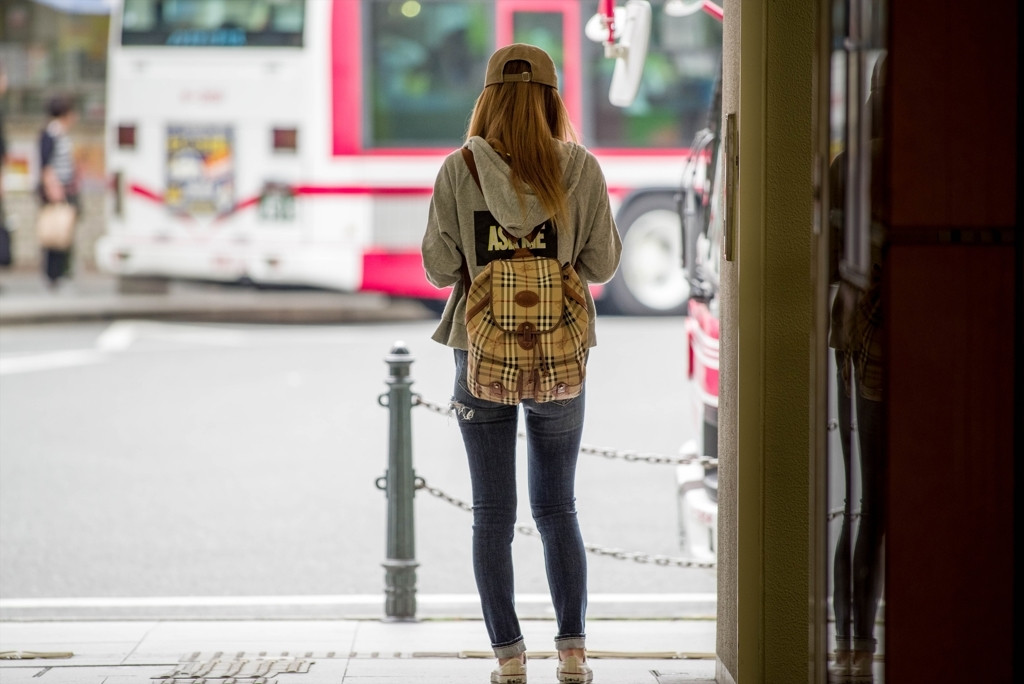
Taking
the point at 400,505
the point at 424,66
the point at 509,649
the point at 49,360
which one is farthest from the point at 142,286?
the point at 509,649

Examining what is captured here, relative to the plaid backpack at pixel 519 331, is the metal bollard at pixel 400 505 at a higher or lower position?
lower

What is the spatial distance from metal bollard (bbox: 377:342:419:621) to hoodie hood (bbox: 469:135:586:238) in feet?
4.93

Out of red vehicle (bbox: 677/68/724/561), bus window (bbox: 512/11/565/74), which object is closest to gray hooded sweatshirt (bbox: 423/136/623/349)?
red vehicle (bbox: 677/68/724/561)

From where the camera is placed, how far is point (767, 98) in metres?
3.26

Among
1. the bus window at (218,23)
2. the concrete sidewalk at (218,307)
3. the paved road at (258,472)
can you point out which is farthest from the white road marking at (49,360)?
the bus window at (218,23)

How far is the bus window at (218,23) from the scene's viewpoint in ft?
40.7

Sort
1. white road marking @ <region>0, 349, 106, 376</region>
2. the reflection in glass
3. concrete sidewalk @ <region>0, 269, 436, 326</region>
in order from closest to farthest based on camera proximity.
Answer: the reflection in glass, white road marking @ <region>0, 349, 106, 376</region>, concrete sidewalk @ <region>0, 269, 436, 326</region>

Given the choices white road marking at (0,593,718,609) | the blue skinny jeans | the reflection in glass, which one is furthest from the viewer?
white road marking at (0,593,718,609)

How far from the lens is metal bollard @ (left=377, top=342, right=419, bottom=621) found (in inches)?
185

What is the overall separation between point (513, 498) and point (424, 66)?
981 centimetres

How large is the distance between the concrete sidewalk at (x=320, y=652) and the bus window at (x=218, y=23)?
8683 millimetres

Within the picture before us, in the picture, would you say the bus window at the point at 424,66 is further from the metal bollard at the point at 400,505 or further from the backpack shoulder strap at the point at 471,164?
the backpack shoulder strap at the point at 471,164

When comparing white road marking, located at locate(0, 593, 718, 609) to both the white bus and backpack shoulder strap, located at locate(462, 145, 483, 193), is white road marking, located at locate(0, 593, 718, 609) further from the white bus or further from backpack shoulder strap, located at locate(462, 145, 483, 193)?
the white bus

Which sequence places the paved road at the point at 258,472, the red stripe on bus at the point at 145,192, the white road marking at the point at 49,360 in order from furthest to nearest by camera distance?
1. the red stripe on bus at the point at 145,192
2. the white road marking at the point at 49,360
3. the paved road at the point at 258,472
